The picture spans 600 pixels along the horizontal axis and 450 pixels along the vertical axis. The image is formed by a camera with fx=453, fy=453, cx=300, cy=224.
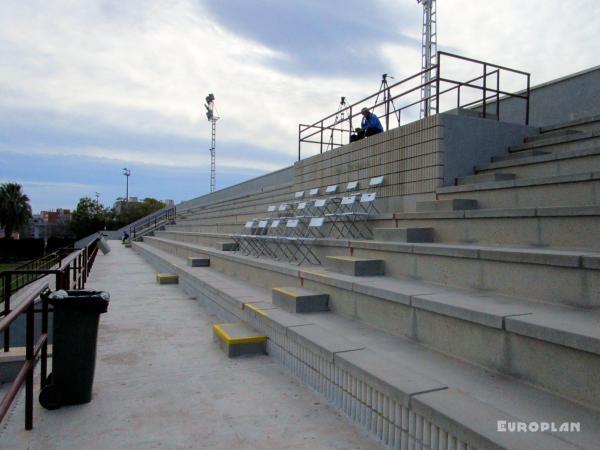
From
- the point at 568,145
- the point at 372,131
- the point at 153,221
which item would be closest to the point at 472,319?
the point at 568,145

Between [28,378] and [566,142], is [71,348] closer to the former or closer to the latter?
[28,378]

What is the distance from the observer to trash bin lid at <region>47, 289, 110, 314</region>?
10.9 feet

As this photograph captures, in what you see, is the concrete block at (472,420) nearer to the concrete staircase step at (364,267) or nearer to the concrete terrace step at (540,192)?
the concrete staircase step at (364,267)

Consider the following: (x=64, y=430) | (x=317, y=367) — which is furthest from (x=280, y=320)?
(x=64, y=430)

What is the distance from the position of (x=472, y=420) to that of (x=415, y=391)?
0.42 metres

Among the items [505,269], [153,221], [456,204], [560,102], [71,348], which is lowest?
[71,348]

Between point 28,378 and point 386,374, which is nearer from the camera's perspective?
point 386,374

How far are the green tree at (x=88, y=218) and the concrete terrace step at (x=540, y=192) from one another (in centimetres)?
6006

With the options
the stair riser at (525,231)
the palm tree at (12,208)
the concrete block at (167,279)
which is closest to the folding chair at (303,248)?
the stair riser at (525,231)

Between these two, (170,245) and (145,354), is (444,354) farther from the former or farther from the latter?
(170,245)

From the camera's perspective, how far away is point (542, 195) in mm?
4559

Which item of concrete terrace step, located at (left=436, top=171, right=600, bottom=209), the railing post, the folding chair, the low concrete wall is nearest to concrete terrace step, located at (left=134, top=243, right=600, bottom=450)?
the railing post

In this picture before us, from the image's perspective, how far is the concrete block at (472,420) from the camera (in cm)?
189

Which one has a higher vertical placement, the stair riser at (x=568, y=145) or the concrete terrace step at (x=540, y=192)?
the stair riser at (x=568, y=145)
